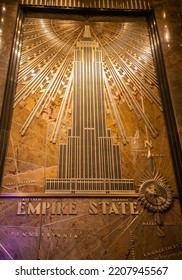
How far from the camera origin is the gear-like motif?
4.13 m

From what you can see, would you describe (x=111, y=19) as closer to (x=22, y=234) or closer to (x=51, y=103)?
(x=51, y=103)

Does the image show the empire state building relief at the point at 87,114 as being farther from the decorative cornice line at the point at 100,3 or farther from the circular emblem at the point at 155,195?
the decorative cornice line at the point at 100,3

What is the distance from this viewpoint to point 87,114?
16.0 feet

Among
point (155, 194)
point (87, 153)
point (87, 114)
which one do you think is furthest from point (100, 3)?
point (155, 194)

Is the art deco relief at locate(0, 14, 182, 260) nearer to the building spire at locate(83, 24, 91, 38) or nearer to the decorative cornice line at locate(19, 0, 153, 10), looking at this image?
the building spire at locate(83, 24, 91, 38)

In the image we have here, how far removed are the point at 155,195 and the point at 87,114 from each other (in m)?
1.75

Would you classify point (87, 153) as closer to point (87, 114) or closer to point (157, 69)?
point (87, 114)

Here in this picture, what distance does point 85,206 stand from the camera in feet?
13.5

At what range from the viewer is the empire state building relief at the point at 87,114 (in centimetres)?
430

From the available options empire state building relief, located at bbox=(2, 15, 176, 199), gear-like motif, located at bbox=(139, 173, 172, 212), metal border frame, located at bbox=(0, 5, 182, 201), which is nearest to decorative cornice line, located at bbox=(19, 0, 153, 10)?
metal border frame, located at bbox=(0, 5, 182, 201)

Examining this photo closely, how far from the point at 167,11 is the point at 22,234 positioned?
17.1ft

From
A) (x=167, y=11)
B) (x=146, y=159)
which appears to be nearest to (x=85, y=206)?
(x=146, y=159)

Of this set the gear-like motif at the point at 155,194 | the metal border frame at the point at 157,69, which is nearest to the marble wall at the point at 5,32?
the metal border frame at the point at 157,69
